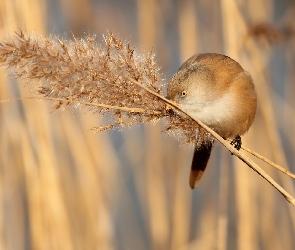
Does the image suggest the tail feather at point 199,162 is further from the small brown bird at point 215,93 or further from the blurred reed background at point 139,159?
the blurred reed background at point 139,159

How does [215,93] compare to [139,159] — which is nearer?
[215,93]

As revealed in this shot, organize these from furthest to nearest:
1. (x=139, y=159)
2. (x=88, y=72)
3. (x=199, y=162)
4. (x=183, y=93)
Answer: (x=139, y=159) < (x=199, y=162) < (x=183, y=93) < (x=88, y=72)

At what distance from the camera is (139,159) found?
254 cm

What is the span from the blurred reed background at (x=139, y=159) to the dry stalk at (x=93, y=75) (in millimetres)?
488

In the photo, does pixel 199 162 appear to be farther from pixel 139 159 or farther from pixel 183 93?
pixel 139 159

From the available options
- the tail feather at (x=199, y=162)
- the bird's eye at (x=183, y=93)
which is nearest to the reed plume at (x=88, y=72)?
the bird's eye at (x=183, y=93)

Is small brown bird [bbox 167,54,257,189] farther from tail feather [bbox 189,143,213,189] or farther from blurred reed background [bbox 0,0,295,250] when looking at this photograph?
blurred reed background [bbox 0,0,295,250]

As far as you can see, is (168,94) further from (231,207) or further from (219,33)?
(231,207)

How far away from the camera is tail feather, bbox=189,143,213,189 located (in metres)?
1.63

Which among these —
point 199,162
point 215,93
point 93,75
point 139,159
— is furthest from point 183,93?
point 139,159

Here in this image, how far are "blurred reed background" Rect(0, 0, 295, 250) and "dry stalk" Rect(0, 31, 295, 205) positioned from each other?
49cm

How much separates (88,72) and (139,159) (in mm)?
1547

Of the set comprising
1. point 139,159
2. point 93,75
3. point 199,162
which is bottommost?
point 93,75

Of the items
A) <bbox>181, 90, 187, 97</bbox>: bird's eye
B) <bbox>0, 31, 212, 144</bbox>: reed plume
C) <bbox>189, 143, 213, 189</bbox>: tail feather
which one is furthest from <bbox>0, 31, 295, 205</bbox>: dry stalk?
<bbox>189, 143, 213, 189</bbox>: tail feather
